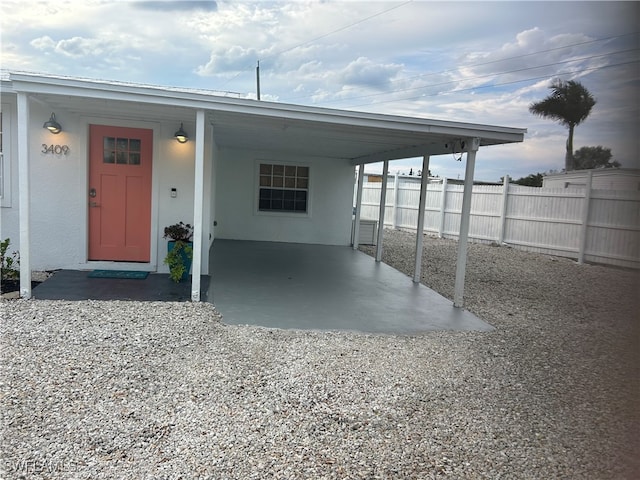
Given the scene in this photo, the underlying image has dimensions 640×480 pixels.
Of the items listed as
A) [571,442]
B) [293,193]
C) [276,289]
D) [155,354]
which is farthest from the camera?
[293,193]

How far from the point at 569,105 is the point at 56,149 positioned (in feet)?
23.4

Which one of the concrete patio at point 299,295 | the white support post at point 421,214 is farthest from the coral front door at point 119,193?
the white support post at point 421,214

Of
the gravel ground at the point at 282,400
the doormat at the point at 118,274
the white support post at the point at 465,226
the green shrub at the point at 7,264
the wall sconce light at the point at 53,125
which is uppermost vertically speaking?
the wall sconce light at the point at 53,125

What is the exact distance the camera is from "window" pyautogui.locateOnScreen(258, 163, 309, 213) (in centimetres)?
1170

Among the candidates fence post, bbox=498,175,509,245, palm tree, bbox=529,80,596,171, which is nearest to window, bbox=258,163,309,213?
fence post, bbox=498,175,509,245

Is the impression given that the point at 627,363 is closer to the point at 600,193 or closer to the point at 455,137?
the point at 600,193

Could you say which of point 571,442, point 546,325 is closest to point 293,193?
point 546,325

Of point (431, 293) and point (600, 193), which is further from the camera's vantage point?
point (431, 293)

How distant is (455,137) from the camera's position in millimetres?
6227

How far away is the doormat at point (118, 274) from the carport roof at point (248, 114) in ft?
7.16

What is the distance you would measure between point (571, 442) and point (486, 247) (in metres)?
11.6

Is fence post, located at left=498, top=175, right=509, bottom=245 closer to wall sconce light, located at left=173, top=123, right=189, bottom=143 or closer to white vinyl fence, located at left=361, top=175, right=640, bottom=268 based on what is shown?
white vinyl fence, located at left=361, top=175, right=640, bottom=268

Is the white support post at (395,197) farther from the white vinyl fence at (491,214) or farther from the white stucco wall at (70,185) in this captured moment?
the white stucco wall at (70,185)

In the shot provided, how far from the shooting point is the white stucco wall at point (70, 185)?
255 inches
